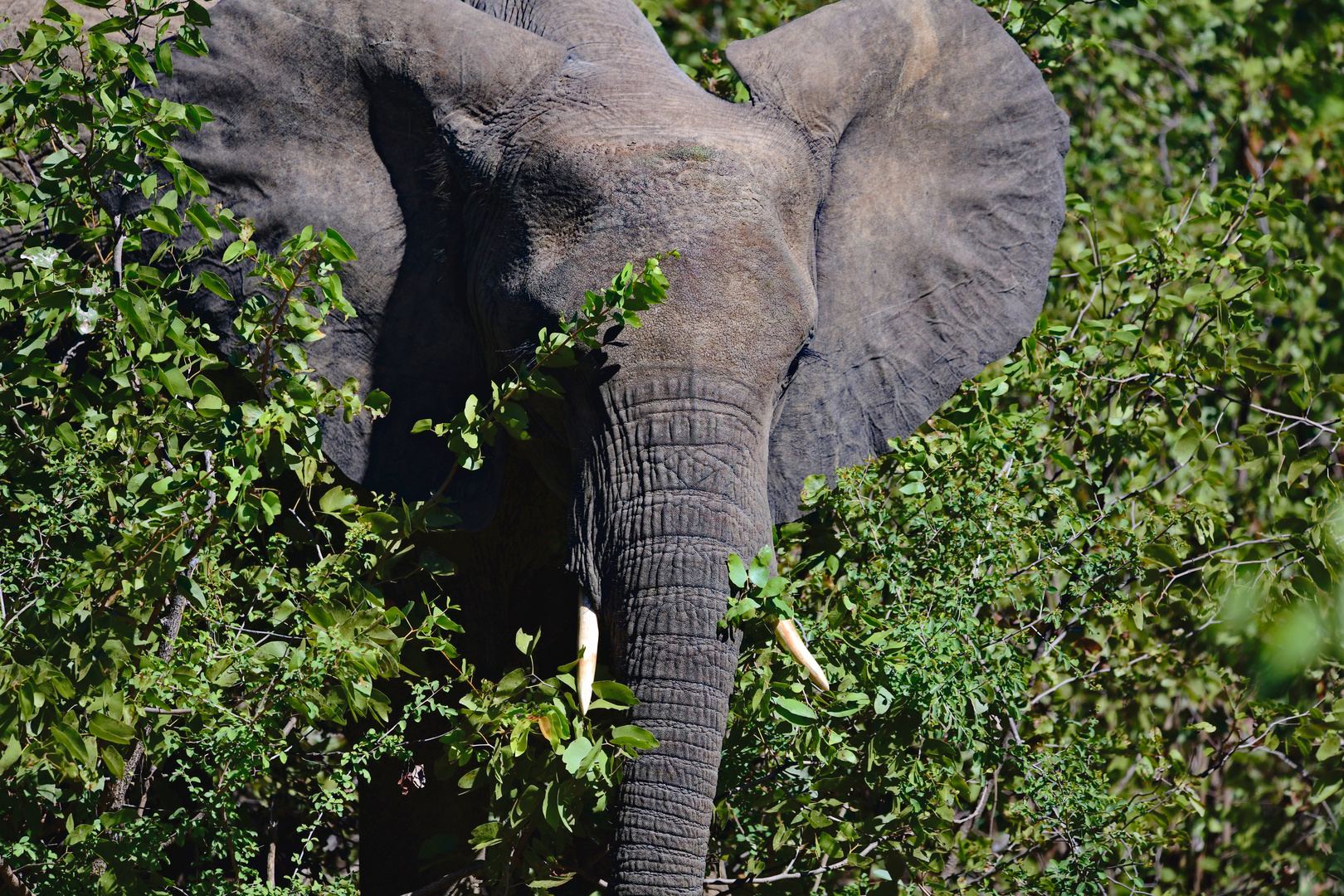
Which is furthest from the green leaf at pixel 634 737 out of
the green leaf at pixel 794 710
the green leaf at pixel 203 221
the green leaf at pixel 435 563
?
the green leaf at pixel 203 221

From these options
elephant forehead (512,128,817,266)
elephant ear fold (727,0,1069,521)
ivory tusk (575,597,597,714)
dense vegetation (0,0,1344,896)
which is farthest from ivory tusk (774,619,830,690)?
elephant forehead (512,128,817,266)

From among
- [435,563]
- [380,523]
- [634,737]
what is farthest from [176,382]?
[634,737]

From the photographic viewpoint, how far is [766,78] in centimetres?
356

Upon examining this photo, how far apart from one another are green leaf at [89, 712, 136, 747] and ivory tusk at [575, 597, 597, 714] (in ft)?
2.64

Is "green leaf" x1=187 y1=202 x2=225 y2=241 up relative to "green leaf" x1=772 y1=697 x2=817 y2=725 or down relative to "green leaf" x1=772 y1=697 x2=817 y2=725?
up

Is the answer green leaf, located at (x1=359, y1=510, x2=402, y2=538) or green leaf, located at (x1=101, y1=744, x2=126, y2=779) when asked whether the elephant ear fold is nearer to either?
green leaf, located at (x1=359, y1=510, x2=402, y2=538)

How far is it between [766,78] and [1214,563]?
5.49 feet

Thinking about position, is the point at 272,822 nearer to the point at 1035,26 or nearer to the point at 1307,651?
the point at 1307,651

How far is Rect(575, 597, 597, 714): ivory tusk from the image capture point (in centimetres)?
296

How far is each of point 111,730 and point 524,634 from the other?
0.80 metres

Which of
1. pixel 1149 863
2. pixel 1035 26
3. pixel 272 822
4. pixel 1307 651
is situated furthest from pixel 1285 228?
pixel 1307 651

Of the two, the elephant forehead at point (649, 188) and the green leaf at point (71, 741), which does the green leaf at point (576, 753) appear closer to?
the green leaf at point (71, 741)

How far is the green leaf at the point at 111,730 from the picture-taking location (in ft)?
8.99

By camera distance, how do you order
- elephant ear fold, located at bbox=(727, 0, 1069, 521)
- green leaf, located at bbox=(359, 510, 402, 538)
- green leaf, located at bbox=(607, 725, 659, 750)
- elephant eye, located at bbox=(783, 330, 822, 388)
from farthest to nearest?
1. elephant ear fold, located at bbox=(727, 0, 1069, 521)
2. elephant eye, located at bbox=(783, 330, 822, 388)
3. green leaf, located at bbox=(359, 510, 402, 538)
4. green leaf, located at bbox=(607, 725, 659, 750)
